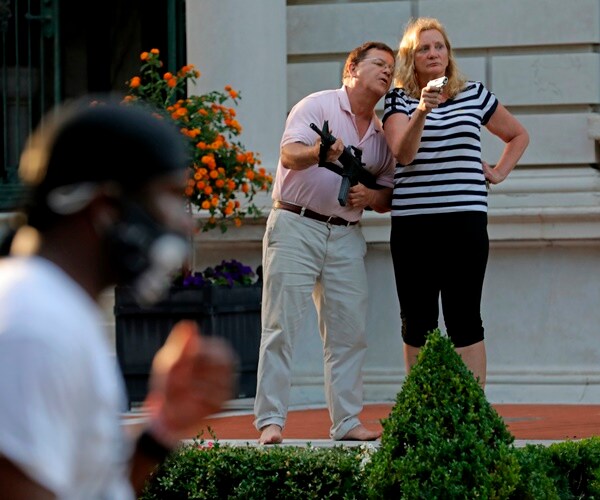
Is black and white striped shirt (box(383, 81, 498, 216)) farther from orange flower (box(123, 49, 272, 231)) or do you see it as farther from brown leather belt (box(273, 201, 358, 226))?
orange flower (box(123, 49, 272, 231))

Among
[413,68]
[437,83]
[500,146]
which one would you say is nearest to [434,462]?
[437,83]

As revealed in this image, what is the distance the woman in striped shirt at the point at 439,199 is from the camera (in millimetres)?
6953

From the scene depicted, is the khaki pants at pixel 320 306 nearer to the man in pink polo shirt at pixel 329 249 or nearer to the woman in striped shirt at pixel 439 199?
the man in pink polo shirt at pixel 329 249

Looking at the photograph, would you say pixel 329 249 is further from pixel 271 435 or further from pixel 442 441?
pixel 442 441

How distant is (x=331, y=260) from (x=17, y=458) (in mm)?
5336

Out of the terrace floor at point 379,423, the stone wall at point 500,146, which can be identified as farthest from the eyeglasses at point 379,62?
the stone wall at point 500,146

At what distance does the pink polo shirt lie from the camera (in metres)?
7.16

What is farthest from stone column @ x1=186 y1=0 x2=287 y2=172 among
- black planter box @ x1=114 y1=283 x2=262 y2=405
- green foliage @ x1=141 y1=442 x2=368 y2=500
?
green foliage @ x1=141 y1=442 x2=368 y2=500

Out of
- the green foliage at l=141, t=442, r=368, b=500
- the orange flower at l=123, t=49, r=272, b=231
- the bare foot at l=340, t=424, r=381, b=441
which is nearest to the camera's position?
the green foliage at l=141, t=442, r=368, b=500

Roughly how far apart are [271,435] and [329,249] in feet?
2.99

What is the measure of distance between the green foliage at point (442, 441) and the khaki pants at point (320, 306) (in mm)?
1895

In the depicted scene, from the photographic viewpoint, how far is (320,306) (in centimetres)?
742

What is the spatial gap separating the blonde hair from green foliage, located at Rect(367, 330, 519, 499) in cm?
197

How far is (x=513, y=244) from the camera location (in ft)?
32.1
